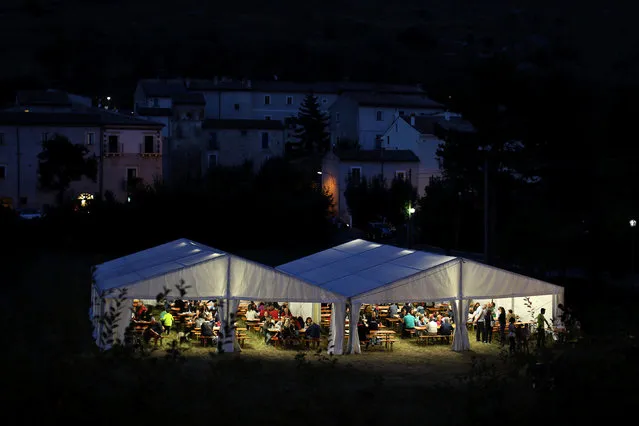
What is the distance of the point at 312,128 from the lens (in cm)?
7425

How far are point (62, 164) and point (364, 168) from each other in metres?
18.0

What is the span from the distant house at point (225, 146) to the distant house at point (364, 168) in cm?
938

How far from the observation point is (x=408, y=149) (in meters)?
58.4

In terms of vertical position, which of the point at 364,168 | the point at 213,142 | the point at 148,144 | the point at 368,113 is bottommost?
the point at 364,168

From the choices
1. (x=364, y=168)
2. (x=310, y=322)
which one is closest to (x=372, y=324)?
(x=310, y=322)

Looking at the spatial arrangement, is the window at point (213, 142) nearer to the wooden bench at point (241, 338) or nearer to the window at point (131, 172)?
the window at point (131, 172)

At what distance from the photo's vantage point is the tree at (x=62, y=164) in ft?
154

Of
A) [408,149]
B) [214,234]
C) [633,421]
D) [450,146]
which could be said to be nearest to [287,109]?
[408,149]

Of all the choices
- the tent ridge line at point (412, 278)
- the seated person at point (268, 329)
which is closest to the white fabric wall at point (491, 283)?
the tent ridge line at point (412, 278)

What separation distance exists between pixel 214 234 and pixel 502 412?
1385 inches

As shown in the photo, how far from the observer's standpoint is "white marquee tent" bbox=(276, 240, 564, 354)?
1867 cm

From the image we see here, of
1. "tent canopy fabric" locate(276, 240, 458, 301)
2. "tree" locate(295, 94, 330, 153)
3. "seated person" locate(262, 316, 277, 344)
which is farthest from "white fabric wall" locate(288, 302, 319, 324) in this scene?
"tree" locate(295, 94, 330, 153)

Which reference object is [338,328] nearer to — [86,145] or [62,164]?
[62,164]

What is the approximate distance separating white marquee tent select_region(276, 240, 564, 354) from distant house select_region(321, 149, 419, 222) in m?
33.4
